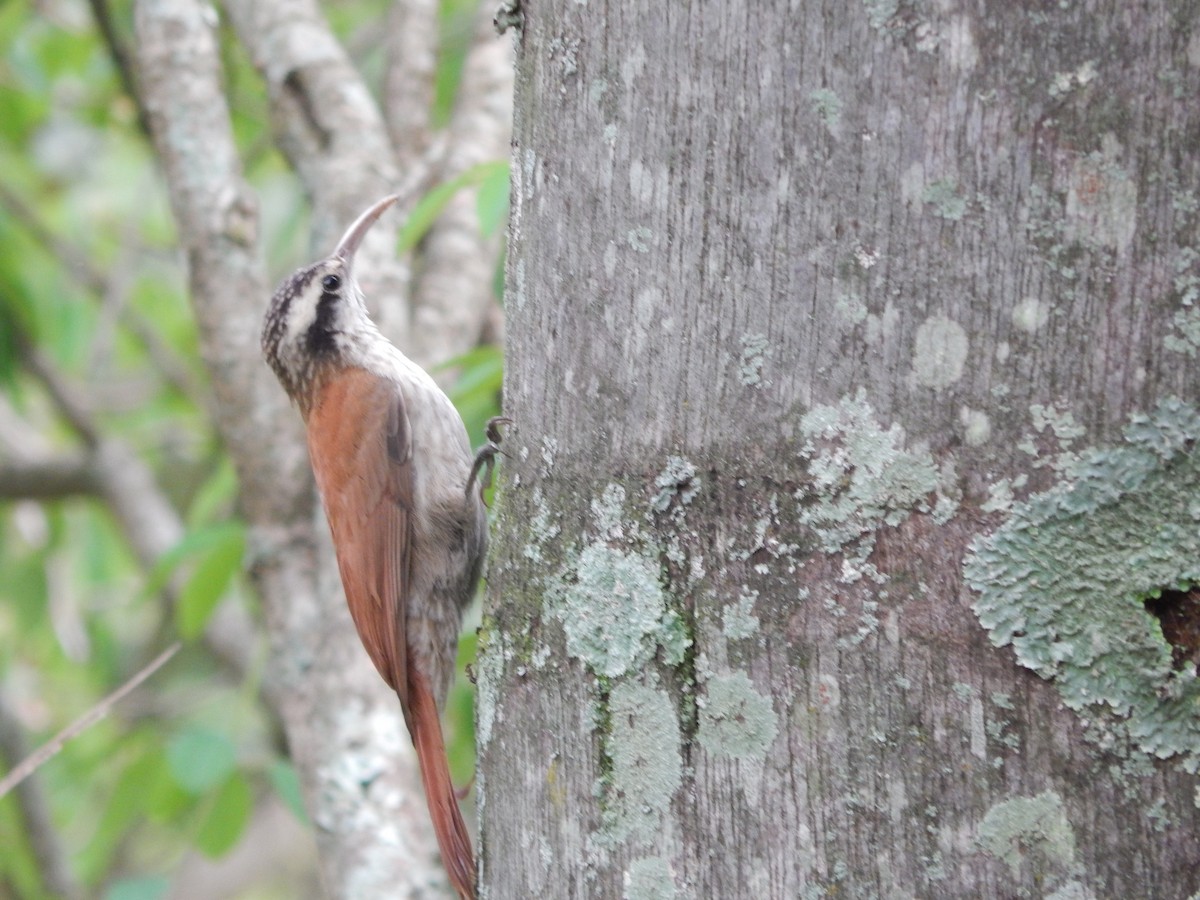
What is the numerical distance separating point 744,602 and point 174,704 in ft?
15.9

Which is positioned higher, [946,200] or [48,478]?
[48,478]

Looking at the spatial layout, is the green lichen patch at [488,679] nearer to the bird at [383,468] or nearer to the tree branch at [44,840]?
the bird at [383,468]

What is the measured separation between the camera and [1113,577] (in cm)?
126

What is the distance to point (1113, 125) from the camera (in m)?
1.25

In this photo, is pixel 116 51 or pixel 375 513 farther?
pixel 116 51

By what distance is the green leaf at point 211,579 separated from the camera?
3674 millimetres

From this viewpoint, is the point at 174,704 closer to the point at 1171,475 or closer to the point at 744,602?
the point at 744,602

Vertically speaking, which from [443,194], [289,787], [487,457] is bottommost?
[289,787]

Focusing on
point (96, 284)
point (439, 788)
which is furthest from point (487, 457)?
point (96, 284)

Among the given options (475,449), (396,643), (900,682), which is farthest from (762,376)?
(475,449)

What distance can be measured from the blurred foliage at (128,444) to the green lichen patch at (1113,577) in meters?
1.89

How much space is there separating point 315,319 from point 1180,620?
2.48 meters

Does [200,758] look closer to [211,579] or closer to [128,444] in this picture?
[211,579]

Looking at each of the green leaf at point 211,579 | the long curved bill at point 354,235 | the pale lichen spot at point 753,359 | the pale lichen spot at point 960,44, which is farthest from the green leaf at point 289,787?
the pale lichen spot at point 960,44
